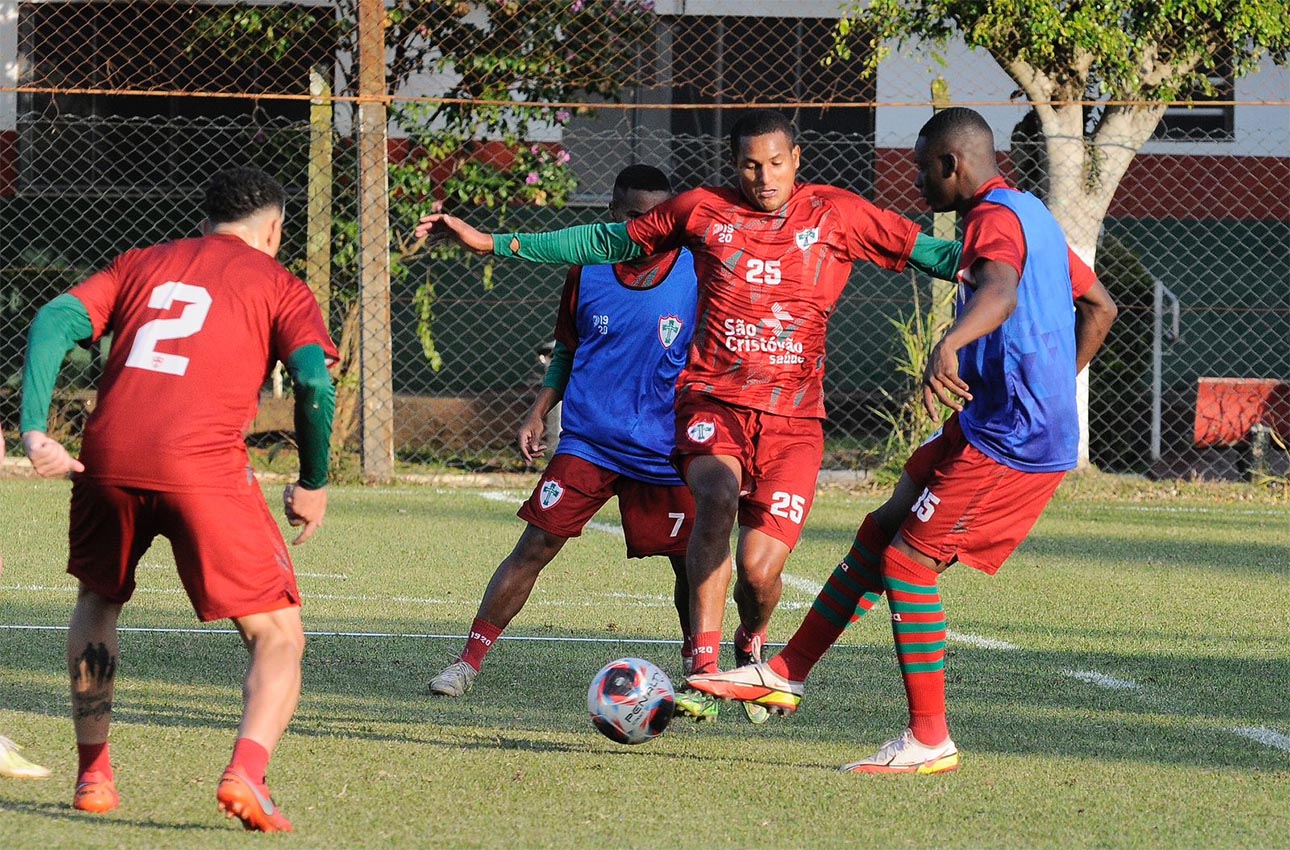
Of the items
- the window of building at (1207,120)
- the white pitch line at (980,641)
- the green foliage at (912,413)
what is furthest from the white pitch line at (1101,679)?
the window of building at (1207,120)

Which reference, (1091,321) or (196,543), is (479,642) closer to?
(196,543)

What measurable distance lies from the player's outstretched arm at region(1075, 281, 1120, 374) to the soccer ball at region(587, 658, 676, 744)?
1.61 metres

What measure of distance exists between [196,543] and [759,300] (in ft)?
6.75

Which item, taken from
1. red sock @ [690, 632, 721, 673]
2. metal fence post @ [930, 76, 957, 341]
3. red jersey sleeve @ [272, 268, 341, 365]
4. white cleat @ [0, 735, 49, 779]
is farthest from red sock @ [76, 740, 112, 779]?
metal fence post @ [930, 76, 957, 341]

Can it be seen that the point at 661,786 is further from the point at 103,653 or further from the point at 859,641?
the point at 859,641

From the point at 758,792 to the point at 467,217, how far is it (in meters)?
10.6

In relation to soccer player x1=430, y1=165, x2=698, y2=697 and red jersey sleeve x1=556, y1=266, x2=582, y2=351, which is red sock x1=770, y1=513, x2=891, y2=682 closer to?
soccer player x1=430, y1=165, x2=698, y2=697

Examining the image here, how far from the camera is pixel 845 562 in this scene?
5289mm

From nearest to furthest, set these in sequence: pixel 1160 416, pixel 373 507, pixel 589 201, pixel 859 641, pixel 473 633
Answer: pixel 473 633
pixel 859 641
pixel 373 507
pixel 1160 416
pixel 589 201

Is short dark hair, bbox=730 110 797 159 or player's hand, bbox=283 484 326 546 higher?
short dark hair, bbox=730 110 797 159

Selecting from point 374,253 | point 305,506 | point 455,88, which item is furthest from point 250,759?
point 455,88

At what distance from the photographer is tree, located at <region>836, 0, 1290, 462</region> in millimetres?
12328

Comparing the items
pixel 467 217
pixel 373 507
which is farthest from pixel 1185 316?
pixel 373 507

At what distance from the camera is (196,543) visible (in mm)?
3947
